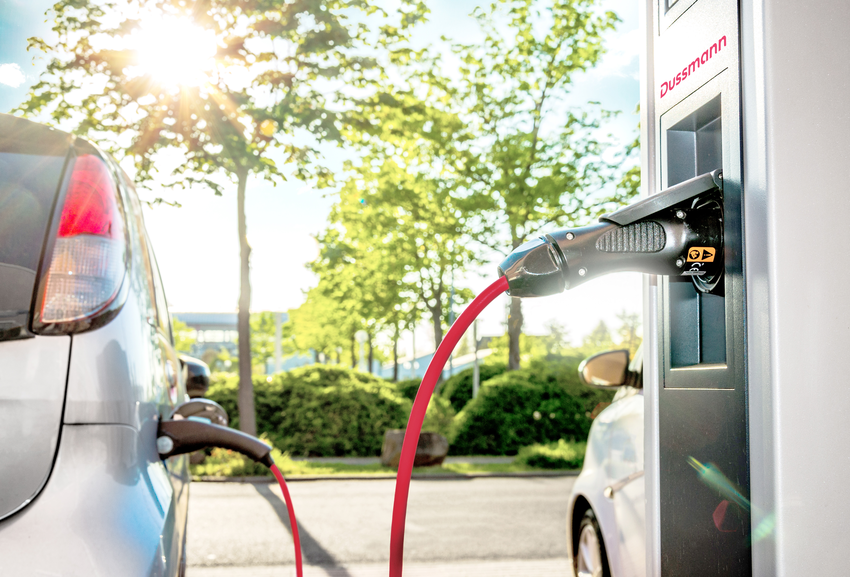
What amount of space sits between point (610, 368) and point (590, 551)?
791 millimetres

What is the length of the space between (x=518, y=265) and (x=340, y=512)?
286 inches

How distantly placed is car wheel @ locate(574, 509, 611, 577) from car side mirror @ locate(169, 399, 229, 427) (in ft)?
5.05

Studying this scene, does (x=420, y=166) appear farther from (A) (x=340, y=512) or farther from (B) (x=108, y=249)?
(B) (x=108, y=249)

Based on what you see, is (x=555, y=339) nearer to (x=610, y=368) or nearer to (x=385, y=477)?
(x=385, y=477)

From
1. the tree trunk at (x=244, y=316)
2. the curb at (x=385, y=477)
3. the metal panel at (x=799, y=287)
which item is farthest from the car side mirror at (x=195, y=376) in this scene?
the tree trunk at (x=244, y=316)

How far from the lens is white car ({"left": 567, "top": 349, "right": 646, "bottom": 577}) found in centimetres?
230

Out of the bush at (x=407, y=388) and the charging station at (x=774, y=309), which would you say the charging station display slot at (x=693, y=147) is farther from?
the bush at (x=407, y=388)

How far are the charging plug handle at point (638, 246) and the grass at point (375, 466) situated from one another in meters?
9.94

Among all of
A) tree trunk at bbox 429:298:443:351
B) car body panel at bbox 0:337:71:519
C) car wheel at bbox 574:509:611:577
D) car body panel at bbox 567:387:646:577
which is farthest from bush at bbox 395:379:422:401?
Answer: car body panel at bbox 0:337:71:519

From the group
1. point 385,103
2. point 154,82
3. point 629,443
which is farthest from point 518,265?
point 385,103

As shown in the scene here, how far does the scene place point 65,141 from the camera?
142cm

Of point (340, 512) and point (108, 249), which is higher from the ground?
point (108, 249)

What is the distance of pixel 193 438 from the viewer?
1.48 metres

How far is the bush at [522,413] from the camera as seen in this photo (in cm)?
1400
